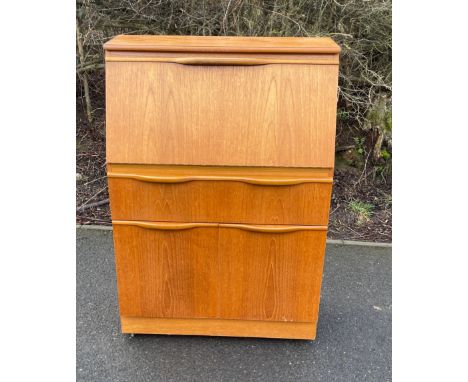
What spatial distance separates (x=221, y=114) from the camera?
1889 millimetres

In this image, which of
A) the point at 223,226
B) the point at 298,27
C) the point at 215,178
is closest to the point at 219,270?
the point at 223,226

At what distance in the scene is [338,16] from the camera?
3.87 m

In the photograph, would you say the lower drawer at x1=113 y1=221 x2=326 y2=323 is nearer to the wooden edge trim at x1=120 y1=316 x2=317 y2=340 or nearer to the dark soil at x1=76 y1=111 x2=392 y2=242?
the wooden edge trim at x1=120 y1=316 x2=317 y2=340

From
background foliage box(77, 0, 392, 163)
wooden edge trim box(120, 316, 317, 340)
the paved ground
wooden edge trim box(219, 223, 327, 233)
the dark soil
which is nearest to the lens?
wooden edge trim box(219, 223, 327, 233)

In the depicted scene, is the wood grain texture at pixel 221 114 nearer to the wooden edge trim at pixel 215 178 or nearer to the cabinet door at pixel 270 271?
the wooden edge trim at pixel 215 178

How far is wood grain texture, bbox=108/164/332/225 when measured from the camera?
75.8 inches

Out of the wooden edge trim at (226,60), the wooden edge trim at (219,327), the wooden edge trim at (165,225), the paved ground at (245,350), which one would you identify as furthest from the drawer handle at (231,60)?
the paved ground at (245,350)

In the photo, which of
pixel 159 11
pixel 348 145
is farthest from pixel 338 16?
pixel 159 11

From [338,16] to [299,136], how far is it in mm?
2565

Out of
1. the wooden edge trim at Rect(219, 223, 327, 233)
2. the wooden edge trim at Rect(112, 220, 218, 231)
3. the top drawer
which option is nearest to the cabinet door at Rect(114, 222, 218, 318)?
the wooden edge trim at Rect(112, 220, 218, 231)

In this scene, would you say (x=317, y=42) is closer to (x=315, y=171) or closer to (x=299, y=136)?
(x=299, y=136)

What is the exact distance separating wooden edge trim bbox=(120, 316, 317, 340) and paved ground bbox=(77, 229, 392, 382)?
0.26 feet

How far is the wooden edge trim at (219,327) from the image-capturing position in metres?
2.24

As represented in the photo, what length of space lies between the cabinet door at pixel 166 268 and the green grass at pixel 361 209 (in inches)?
84.6
